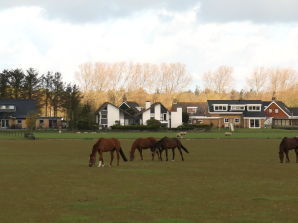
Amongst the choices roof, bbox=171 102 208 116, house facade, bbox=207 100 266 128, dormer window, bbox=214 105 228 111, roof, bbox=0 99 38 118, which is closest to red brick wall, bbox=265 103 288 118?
house facade, bbox=207 100 266 128

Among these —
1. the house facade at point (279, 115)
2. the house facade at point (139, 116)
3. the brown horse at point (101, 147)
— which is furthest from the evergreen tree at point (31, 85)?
the brown horse at point (101, 147)

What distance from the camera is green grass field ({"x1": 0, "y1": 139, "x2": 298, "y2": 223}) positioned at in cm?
1588

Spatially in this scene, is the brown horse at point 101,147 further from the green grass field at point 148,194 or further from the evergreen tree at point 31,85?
the evergreen tree at point 31,85

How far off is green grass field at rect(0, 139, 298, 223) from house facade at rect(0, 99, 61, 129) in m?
121

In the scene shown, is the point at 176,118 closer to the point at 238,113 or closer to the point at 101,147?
the point at 238,113

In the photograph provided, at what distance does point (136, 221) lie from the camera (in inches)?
595

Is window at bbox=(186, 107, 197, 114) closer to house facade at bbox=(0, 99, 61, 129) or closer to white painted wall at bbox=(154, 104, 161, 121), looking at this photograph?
white painted wall at bbox=(154, 104, 161, 121)

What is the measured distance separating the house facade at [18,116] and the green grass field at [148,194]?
121 metres

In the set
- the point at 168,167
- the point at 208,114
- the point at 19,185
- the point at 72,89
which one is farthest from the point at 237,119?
the point at 19,185

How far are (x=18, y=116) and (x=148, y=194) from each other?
135458 mm

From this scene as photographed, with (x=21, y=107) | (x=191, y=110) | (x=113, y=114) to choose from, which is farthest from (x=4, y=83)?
(x=191, y=110)

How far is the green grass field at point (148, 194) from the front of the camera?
15.9 meters

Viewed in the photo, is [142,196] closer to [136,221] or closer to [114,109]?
[136,221]

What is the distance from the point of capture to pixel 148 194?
20375 mm
